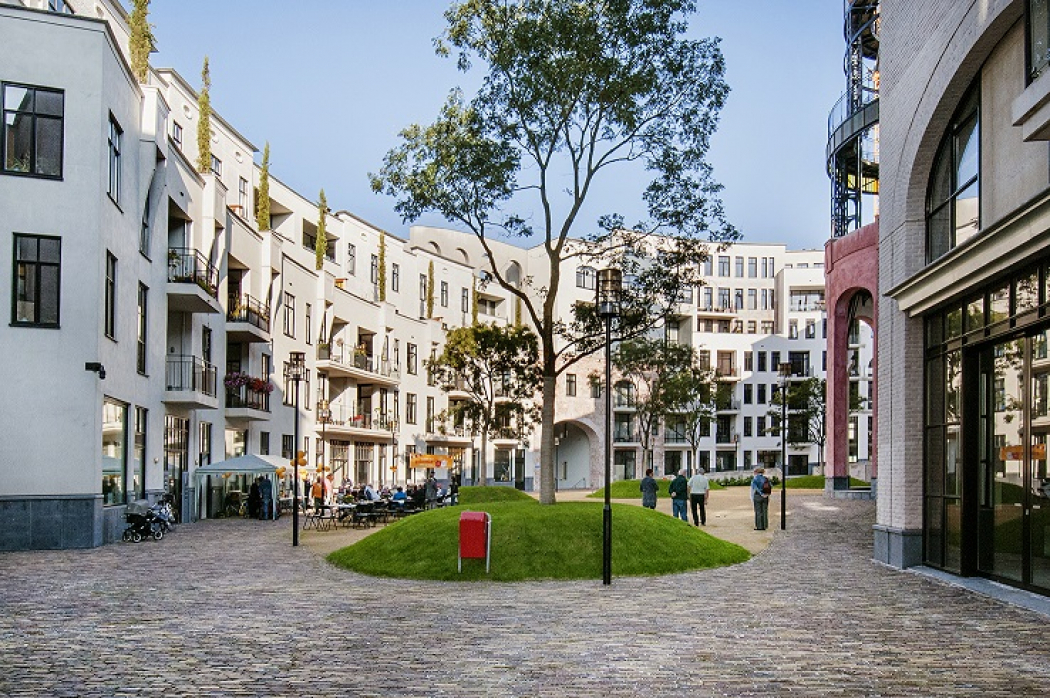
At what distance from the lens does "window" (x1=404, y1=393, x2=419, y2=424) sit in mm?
58750

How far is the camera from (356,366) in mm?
51156

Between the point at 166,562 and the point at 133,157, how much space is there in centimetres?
1189

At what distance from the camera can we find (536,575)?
53.8 feet

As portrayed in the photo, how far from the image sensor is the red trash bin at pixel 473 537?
16.4m

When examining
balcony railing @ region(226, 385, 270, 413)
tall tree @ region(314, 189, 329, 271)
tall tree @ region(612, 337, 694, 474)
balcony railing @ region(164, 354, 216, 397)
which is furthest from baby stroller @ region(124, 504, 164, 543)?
tall tree @ region(612, 337, 694, 474)

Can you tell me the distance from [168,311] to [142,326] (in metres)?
4.17

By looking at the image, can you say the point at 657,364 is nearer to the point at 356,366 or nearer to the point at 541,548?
the point at 356,366

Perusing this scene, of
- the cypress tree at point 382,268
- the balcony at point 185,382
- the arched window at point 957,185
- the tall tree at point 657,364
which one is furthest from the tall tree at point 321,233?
the arched window at point 957,185

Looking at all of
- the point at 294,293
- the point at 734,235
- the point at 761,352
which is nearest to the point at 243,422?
the point at 294,293

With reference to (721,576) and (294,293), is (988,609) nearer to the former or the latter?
(721,576)

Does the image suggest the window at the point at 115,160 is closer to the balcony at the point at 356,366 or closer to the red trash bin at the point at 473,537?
the red trash bin at the point at 473,537

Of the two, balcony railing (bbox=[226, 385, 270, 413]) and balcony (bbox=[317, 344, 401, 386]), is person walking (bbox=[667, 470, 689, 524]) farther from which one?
balcony (bbox=[317, 344, 401, 386])

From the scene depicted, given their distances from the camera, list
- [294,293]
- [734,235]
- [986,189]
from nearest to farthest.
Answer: [986,189] < [734,235] < [294,293]

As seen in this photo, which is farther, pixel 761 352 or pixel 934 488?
pixel 761 352
